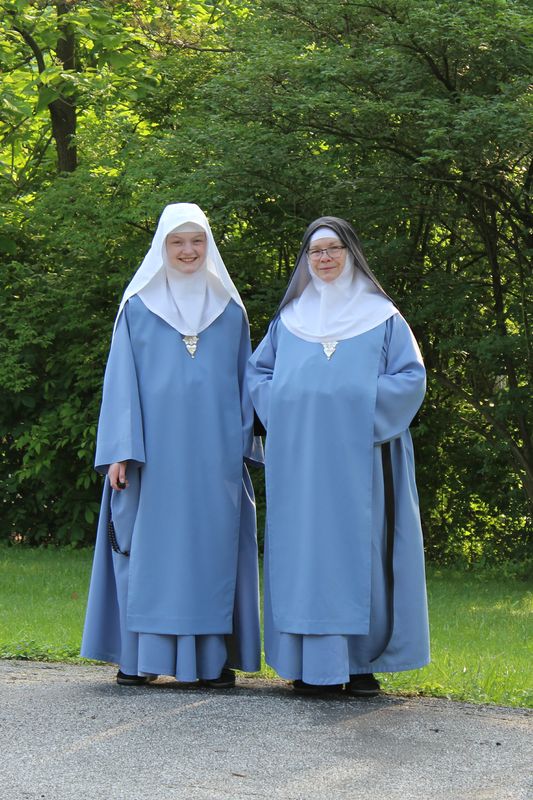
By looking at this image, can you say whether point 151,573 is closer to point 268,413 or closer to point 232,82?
point 268,413

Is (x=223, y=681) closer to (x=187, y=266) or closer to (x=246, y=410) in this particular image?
(x=246, y=410)

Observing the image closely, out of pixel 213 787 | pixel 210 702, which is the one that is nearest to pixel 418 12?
pixel 210 702

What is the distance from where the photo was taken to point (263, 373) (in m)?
5.30

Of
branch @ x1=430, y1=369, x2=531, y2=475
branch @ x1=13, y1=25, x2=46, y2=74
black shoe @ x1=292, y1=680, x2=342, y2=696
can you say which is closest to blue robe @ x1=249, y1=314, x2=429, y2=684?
black shoe @ x1=292, y1=680, x2=342, y2=696

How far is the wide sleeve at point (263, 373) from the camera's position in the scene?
17.0 feet

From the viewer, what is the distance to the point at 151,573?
5.21m

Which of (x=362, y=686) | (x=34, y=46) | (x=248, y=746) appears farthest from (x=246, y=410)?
(x=34, y=46)

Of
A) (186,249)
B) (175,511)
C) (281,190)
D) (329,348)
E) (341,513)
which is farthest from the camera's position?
(281,190)

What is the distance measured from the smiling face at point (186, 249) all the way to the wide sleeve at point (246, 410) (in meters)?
0.35

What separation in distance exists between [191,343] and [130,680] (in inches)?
58.0

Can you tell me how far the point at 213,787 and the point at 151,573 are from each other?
4.68 feet

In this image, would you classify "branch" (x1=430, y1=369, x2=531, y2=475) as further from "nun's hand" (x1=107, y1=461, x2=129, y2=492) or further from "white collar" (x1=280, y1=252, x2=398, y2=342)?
"nun's hand" (x1=107, y1=461, x2=129, y2=492)

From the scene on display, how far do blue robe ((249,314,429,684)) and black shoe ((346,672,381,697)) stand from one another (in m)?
0.07

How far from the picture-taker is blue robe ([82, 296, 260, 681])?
204 inches
